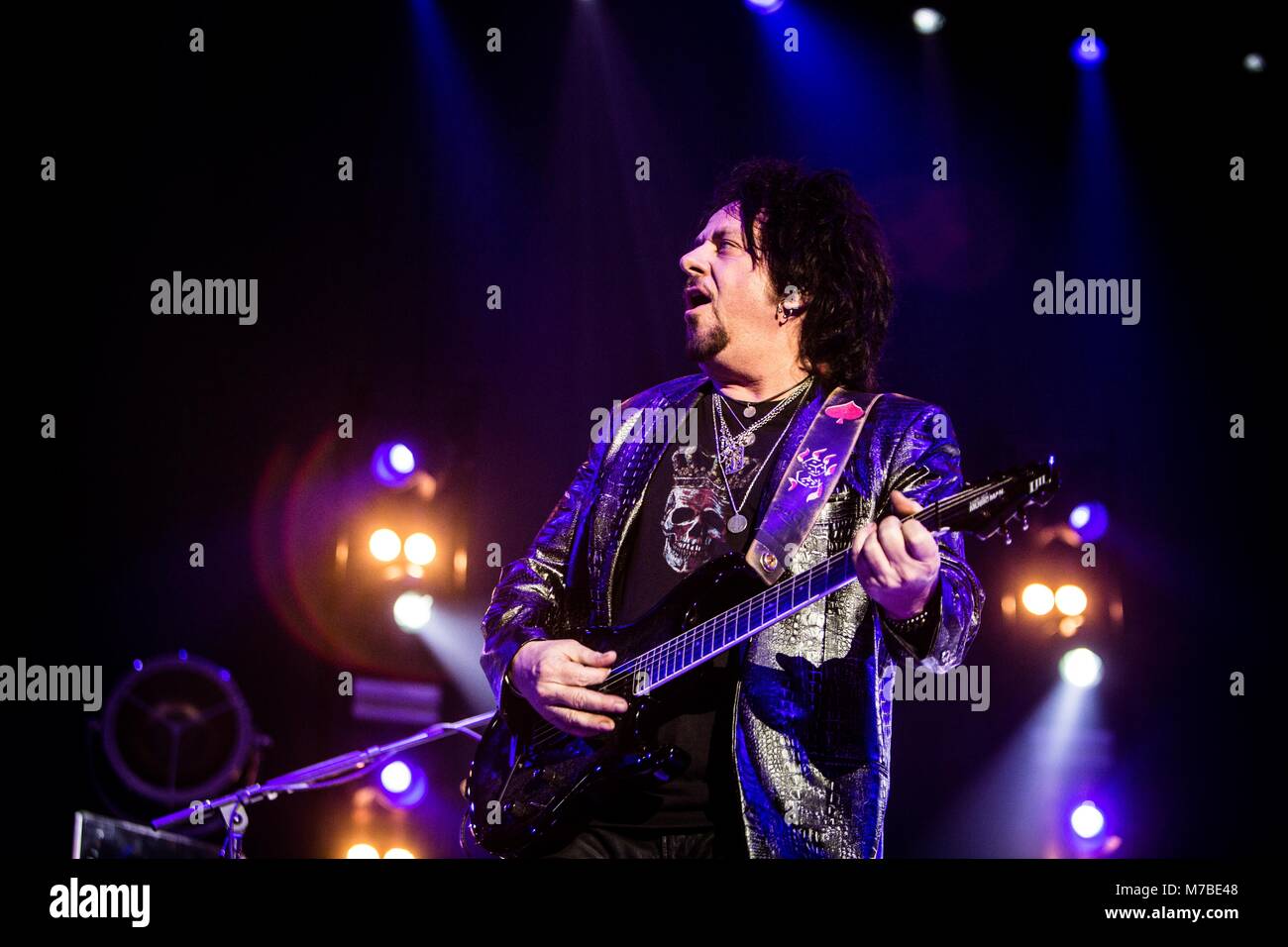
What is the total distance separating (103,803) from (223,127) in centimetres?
299

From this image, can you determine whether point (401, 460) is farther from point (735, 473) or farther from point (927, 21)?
point (927, 21)

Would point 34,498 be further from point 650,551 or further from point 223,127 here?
point 650,551

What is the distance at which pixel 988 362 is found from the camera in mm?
4984

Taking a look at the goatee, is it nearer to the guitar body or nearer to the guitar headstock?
the guitar body

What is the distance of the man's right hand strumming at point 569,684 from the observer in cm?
262

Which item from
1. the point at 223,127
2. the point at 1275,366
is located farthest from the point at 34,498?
the point at 1275,366

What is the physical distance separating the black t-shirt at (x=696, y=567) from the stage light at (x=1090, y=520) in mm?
2365

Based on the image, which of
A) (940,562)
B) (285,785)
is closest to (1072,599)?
(940,562)

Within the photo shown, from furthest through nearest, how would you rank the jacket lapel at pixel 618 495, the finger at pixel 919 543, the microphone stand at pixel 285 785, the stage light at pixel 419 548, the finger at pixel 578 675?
the stage light at pixel 419 548 < the microphone stand at pixel 285 785 < the jacket lapel at pixel 618 495 < the finger at pixel 578 675 < the finger at pixel 919 543

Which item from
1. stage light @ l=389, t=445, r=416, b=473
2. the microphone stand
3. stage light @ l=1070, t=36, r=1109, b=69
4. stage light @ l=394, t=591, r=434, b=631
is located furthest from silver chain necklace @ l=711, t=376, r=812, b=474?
stage light @ l=1070, t=36, r=1109, b=69

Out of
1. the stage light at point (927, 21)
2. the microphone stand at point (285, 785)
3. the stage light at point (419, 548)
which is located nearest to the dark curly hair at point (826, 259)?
the stage light at point (927, 21)

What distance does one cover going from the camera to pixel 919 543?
222cm

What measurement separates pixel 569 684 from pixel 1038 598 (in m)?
3.01

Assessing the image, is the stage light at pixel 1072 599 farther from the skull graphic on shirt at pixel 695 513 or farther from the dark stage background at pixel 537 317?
the skull graphic on shirt at pixel 695 513
